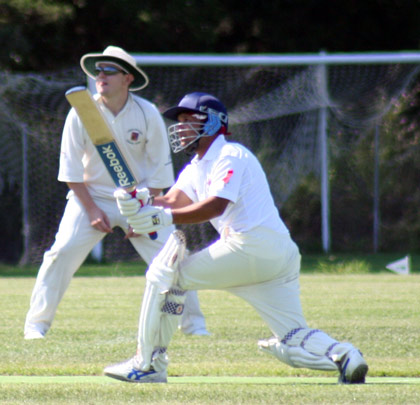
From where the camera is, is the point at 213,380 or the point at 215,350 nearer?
the point at 213,380

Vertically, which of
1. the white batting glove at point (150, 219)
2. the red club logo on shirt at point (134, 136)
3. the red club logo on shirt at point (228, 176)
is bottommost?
the white batting glove at point (150, 219)

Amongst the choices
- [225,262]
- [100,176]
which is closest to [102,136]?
[225,262]

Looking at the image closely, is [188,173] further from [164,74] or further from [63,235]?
[164,74]

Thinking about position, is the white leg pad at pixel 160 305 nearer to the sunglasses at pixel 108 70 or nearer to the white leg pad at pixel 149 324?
the white leg pad at pixel 149 324

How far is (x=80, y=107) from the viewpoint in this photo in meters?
5.85

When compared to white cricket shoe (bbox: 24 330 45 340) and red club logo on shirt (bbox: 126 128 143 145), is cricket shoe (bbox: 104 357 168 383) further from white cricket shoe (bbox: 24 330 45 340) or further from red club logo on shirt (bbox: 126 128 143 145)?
red club logo on shirt (bbox: 126 128 143 145)

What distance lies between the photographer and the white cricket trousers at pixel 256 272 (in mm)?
5473

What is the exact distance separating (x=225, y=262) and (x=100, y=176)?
218cm

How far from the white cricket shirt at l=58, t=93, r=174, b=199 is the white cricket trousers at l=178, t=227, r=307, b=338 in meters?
1.92

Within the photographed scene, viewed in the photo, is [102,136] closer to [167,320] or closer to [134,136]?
[167,320]

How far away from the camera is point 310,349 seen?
5.54 meters

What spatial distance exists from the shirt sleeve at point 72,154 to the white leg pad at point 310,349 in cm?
231

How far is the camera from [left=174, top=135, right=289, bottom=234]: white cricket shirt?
17.9ft

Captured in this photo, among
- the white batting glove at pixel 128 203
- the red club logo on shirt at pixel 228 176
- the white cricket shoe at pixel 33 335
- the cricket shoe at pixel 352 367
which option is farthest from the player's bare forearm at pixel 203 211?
the white cricket shoe at pixel 33 335
